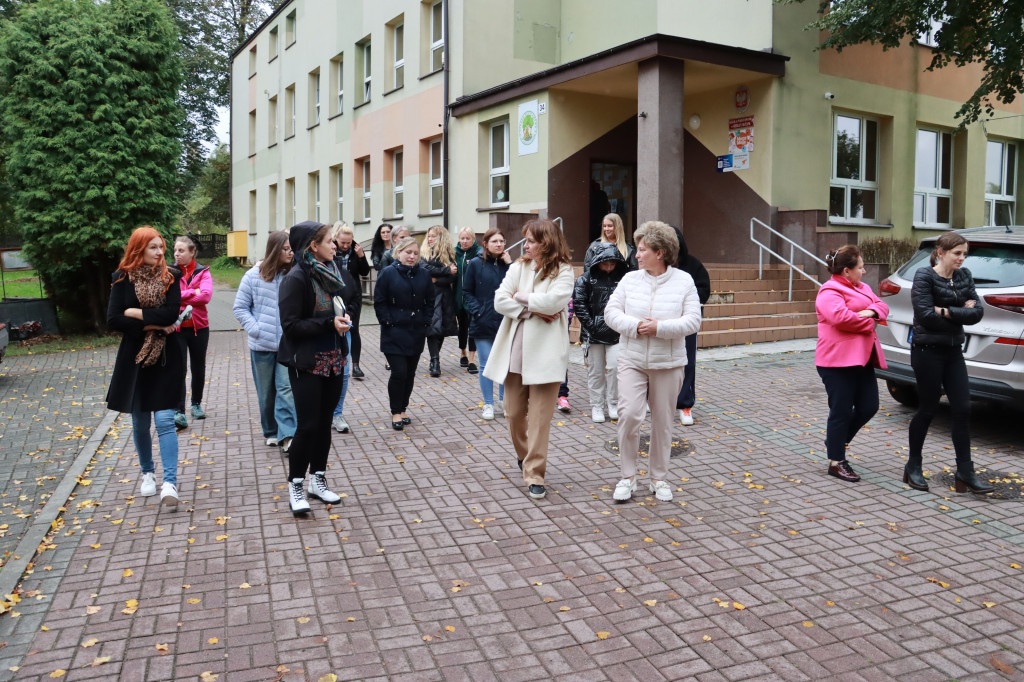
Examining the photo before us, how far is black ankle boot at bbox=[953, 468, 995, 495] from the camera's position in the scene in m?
6.11

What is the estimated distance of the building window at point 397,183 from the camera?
23.3 m

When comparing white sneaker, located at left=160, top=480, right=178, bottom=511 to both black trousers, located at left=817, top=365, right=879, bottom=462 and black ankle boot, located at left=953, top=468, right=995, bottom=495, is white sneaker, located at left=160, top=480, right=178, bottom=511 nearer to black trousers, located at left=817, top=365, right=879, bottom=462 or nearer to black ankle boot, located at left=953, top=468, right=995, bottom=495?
black trousers, located at left=817, top=365, right=879, bottom=462

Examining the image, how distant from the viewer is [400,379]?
26.9ft

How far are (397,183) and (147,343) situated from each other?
18189 mm

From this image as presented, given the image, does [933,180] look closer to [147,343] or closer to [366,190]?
[366,190]

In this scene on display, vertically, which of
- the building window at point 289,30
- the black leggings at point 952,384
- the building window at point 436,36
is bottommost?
the black leggings at point 952,384

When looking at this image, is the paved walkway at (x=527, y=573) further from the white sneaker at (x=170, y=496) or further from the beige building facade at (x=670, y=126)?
the beige building facade at (x=670, y=126)

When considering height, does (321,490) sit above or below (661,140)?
below

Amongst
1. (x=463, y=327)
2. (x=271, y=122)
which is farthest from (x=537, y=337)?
(x=271, y=122)

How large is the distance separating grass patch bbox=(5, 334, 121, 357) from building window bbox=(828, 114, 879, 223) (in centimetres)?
1361

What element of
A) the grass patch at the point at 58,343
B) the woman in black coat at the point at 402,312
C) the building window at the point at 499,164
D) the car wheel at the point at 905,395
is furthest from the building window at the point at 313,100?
the car wheel at the point at 905,395

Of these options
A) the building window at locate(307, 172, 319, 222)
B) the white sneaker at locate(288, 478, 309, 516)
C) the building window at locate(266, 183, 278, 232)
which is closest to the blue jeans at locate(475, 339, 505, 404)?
the white sneaker at locate(288, 478, 309, 516)

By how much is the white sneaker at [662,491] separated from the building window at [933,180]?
14184 mm

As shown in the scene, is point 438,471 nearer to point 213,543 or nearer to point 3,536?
point 213,543
